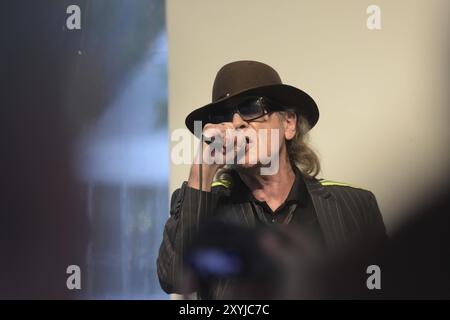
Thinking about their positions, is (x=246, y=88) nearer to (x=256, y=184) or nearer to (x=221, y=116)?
(x=221, y=116)

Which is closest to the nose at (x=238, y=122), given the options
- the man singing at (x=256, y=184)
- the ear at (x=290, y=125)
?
the man singing at (x=256, y=184)

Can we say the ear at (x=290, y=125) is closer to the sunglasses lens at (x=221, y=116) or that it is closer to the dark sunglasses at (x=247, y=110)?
the dark sunglasses at (x=247, y=110)

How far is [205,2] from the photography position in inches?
77.9

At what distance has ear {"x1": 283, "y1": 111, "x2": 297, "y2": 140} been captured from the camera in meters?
1.86

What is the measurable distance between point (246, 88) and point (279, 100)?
0.14 metres

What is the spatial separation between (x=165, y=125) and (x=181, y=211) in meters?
0.41

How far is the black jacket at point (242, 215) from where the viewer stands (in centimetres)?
166

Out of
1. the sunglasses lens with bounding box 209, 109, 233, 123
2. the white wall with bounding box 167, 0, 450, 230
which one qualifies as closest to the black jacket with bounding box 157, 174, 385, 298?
the white wall with bounding box 167, 0, 450, 230

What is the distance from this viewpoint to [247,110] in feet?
5.72

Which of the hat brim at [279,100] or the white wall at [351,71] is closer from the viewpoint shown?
the hat brim at [279,100]

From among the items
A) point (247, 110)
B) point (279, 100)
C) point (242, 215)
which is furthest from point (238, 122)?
point (242, 215)

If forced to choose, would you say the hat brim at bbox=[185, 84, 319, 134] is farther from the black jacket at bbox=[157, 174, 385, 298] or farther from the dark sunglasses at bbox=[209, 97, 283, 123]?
the black jacket at bbox=[157, 174, 385, 298]
